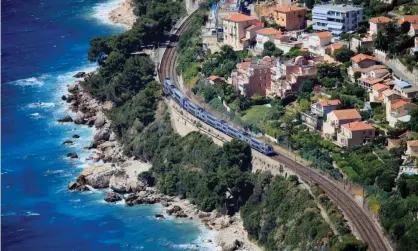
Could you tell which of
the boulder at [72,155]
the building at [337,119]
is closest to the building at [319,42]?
the building at [337,119]

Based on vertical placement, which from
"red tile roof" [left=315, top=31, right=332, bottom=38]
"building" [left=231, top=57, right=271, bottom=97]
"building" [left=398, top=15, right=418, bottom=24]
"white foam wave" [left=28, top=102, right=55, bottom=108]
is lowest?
"white foam wave" [left=28, top=102, right=55, bottom=108]

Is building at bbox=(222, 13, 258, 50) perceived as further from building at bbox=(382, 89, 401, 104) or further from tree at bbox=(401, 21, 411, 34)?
building at bbox=(382, 89, 401, 104)

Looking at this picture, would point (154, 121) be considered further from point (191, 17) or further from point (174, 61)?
point (191, 17)

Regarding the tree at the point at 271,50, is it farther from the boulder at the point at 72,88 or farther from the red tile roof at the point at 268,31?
the boulder at the point at 72,88

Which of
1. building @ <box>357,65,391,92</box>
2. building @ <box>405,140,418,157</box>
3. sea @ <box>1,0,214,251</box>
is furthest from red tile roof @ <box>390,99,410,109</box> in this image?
sea @ <box>1,0,214,251</box>

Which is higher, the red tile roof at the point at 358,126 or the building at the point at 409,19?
the building at the point at 409,19

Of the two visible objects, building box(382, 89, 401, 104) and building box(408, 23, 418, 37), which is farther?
building box(408, 23, 418, 37)
